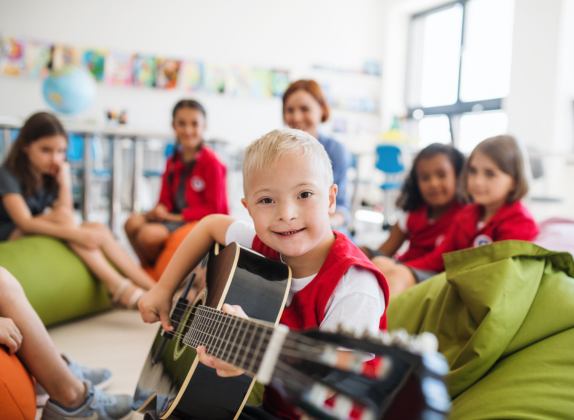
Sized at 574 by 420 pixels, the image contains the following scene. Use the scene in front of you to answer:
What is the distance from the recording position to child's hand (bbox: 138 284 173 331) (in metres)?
1.26

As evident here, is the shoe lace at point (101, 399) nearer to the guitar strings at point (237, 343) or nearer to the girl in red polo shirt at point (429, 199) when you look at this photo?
the guitar strings at point (237, 343)

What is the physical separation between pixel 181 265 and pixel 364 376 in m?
0.79

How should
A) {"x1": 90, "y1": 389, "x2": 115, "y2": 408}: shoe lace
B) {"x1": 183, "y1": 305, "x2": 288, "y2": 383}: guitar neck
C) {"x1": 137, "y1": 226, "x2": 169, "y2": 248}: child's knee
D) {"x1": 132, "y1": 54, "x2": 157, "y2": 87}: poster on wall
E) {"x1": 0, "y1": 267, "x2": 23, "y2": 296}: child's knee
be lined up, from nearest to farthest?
{"x1": 183, "y1": 305, "x2": 288, "y2": 383}: guitar neck, {"x1": 0, "y1": 267, "x2": 23, "y2": 296}: child's knee, {"x1": 90, "y1": 389, "x2": 115, "y2": 408}: shoe lace, {"x1": 137, "y1": 226, "x2": 169, "y2": 248}: child's knee, {"x1": 132, "y1": 54, "x2": 157, "y2": 87}: poster on wall

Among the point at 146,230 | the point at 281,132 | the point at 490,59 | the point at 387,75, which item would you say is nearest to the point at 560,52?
the point at 490,59

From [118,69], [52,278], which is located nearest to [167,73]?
[118,69]

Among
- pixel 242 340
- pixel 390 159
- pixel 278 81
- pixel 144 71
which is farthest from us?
pixel 278 81

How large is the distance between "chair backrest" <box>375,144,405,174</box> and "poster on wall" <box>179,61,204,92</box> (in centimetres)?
298

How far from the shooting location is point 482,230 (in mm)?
1907

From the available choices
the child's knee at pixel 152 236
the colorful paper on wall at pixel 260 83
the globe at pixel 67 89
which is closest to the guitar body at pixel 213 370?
the child's knee at pixel 152 236

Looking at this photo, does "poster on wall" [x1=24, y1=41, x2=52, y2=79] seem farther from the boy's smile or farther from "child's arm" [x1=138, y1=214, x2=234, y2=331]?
the boy's smile

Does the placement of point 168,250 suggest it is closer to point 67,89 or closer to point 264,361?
point 264,361

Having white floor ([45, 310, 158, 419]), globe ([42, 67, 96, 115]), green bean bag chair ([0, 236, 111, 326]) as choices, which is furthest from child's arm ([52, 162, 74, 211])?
globe ([42, 67, 96, 115])

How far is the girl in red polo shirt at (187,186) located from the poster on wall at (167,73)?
4203 mm

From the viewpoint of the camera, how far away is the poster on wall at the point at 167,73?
22.8 ft
